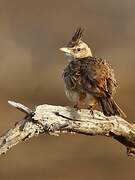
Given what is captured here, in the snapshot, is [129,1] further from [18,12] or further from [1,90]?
[1,90]

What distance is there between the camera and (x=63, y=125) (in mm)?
7195

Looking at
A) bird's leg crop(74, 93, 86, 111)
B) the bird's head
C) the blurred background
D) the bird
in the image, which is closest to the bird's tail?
the bird

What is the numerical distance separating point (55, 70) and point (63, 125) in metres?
12.3

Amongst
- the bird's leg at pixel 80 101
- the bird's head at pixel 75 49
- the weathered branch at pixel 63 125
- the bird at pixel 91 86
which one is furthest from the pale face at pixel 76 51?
the weathered branch at pixel 63 125

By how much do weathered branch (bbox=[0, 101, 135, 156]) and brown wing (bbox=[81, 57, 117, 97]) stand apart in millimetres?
158

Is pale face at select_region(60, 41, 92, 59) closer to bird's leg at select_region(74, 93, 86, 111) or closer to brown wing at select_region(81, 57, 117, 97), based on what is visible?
brown wing at select_region(81, 57, 117, 97)

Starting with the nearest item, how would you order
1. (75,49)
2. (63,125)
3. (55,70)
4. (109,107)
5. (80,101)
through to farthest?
1. (63,125)
2. (109,107)
3. (80,101)
4. (75,49)
5. (55,70)

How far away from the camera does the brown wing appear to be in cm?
759

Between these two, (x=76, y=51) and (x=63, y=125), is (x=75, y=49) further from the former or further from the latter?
(x=63, y=125)

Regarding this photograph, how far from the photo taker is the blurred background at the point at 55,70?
15969 millimetres

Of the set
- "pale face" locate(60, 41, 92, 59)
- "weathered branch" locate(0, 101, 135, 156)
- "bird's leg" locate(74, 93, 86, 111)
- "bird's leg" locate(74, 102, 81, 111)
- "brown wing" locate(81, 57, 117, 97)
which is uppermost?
"pale face" locate(60, 41, 92, 59)

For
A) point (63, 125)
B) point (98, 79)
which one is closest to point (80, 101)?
point (98, 79)

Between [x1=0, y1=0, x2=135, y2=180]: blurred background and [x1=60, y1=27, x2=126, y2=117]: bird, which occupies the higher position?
[x1=0, y1=0, x2=135, y2=180]: blurred background

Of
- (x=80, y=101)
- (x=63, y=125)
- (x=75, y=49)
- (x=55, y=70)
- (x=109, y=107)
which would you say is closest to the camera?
(x=63, y=125)
